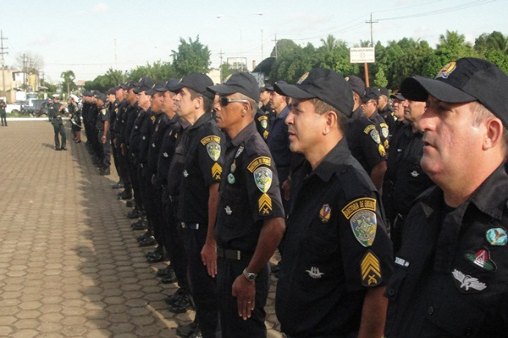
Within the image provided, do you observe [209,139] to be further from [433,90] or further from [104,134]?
[104,134]

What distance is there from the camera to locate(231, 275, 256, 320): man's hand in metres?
2.85

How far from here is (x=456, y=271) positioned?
1.43m

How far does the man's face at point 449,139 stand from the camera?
4.85 feet

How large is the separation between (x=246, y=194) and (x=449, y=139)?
171cm

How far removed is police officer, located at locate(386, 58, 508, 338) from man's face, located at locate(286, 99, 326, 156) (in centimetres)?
70

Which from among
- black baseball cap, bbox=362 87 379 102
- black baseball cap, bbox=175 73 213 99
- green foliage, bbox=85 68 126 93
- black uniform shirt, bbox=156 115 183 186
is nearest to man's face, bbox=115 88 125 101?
black baseball cap, bbox=362 87 379 102

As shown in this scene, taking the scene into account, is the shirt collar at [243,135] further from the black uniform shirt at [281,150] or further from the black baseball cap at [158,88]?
the black baseball cap at [158,88]

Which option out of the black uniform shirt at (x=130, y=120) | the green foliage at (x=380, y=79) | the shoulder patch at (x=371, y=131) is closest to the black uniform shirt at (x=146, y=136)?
the black uniform shirt at (x=130, y=120)

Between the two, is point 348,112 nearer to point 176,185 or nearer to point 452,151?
point 452,151

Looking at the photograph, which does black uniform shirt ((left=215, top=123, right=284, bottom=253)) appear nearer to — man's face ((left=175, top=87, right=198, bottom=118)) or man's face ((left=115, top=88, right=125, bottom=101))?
man's face ((left=175, top=87, right=198, bottom=118))

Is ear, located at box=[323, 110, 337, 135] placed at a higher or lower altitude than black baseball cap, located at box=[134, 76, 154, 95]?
lower

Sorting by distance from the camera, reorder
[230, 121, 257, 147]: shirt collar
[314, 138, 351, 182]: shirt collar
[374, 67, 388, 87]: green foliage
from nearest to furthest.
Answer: [314, 138, 351, 182]: shirt collar
[230, 121, 257, 147]: shirt collar
[374, 67, 388, 87]: green foliage

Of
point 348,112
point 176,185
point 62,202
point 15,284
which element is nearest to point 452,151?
point 348,112

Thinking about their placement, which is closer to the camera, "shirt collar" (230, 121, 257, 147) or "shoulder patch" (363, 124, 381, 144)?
"shirt collar" (230, 121, 257, 147)
